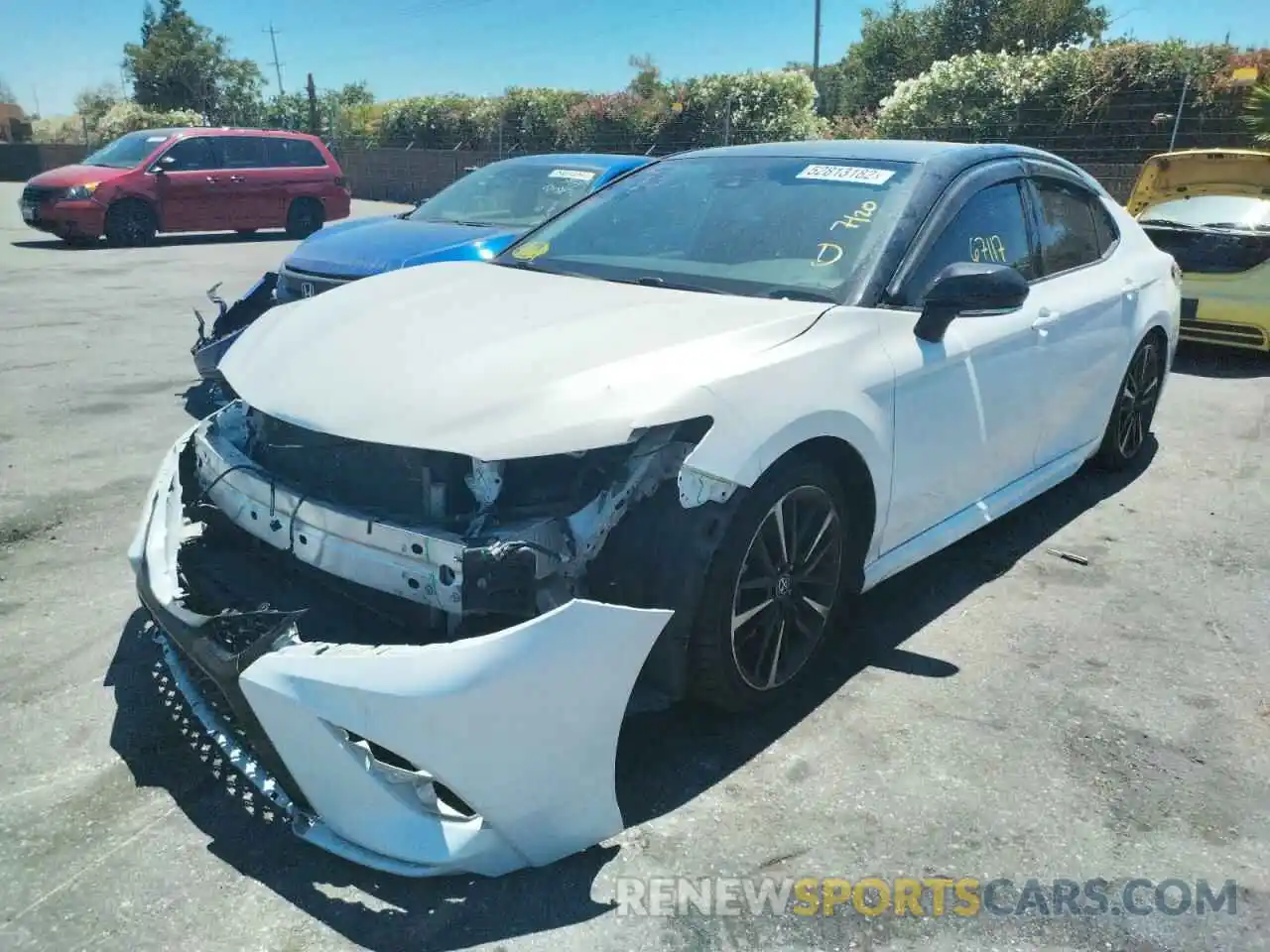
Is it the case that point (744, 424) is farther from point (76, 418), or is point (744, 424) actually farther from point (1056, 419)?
point (76, 418)

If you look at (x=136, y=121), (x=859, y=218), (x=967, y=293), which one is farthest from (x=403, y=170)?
(x=967, y=293)

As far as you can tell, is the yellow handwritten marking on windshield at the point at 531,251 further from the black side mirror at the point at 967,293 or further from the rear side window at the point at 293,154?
the rear side window at the point at 293,154

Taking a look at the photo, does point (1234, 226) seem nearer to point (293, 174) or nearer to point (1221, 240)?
point (1221, 240)

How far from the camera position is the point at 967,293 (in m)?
3.07

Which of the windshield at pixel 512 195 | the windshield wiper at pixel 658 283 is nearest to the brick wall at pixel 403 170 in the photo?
the windshield at pixel 512 195

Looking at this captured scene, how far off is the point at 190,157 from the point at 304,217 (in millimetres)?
2143

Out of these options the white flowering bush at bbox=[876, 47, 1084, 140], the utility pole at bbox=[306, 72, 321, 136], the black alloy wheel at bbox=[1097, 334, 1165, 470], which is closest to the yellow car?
the black alloy wheel at bbox=[1097, 334, 1165, 470]

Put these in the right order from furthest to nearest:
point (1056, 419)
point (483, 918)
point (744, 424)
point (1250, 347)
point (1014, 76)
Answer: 1. point (1014, 76)
2. point (1250, 347)
3. point (1056, 419)
4. point (744, 424)
5. point (483, 918)

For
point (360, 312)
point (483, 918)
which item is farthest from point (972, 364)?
point (483, 918)

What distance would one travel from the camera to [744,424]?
8.40ft

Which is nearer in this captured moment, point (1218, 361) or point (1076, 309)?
point (1076, 309)

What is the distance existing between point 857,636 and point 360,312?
199cm

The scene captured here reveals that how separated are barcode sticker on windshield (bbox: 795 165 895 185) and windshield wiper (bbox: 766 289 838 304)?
63 cm
